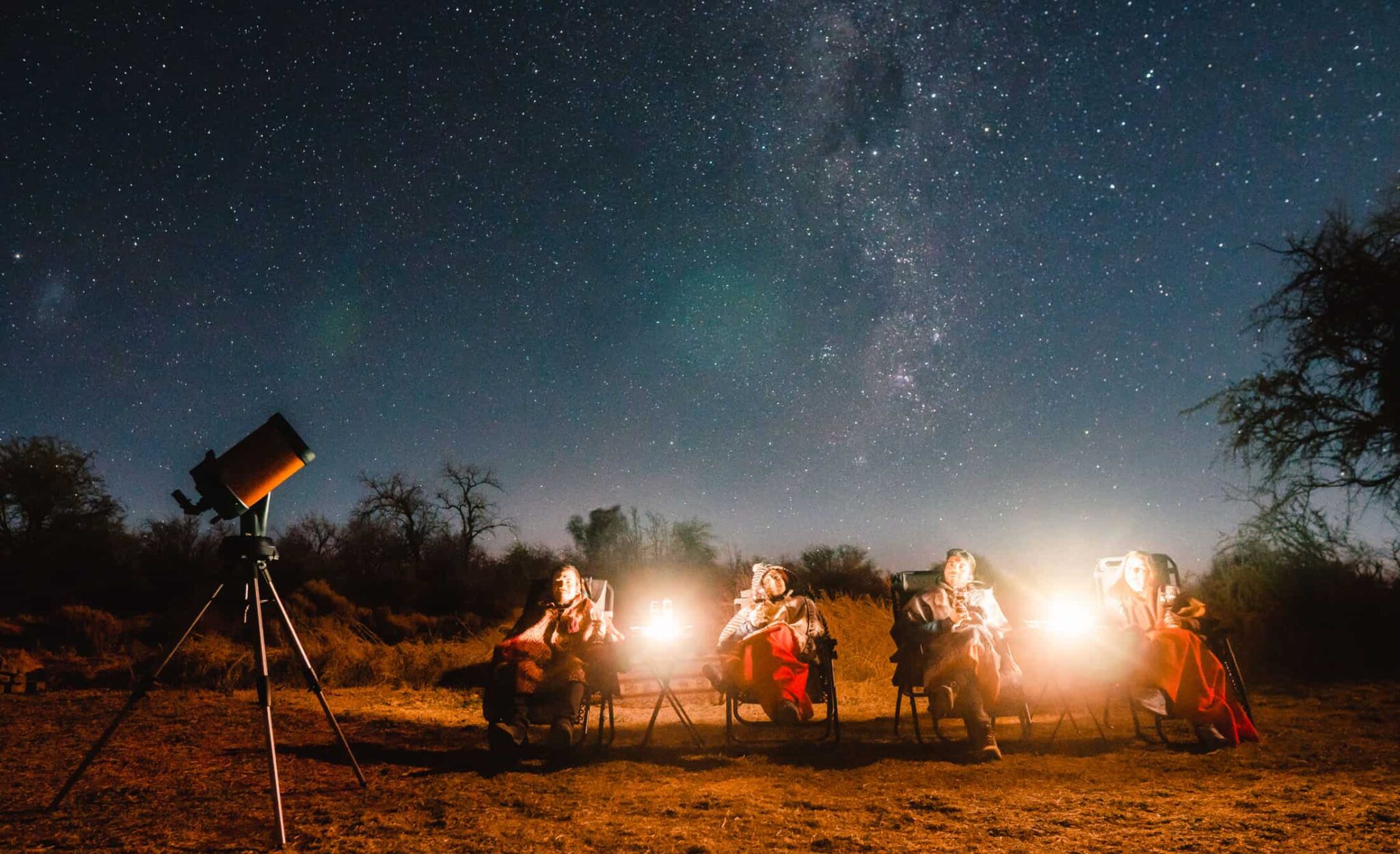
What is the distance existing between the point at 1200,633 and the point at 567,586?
4942 millimetres

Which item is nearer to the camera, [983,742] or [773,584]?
[983,742]

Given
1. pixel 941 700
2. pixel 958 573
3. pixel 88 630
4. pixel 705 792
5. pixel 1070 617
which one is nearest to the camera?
pixel 705 792

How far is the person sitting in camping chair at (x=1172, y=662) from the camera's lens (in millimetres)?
4555

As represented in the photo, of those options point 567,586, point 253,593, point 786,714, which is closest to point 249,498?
point 253,593

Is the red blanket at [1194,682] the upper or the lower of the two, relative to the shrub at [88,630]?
→ lower

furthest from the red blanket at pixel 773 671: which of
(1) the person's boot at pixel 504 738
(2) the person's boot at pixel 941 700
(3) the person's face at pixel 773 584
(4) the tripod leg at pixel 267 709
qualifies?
(4) the tripod leg at pixel 267 709

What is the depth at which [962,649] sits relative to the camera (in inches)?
188

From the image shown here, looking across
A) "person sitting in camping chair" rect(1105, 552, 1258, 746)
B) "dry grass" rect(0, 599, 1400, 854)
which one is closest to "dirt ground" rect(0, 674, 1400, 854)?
"dry grass" rect(0, 599, 1400, 854)

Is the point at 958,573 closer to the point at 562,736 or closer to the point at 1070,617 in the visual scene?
the point at 1070,617

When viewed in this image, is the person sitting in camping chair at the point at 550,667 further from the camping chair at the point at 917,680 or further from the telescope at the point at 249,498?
the camping chair at the point at 917,680

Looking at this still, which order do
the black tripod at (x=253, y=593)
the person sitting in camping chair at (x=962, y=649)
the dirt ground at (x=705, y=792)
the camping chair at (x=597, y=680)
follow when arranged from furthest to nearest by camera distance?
the camping chair at (x=597, y=680), the person sitting in camping chair at (x=962, y=649), the black tripod at (x=253, y=593), the dirt ground at (x=705, y=792)

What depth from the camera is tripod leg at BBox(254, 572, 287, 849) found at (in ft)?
9.51

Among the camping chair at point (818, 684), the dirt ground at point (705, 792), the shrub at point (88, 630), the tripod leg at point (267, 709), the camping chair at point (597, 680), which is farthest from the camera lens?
the shrub at point (88, 630)

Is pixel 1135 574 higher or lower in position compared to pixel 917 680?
higher
